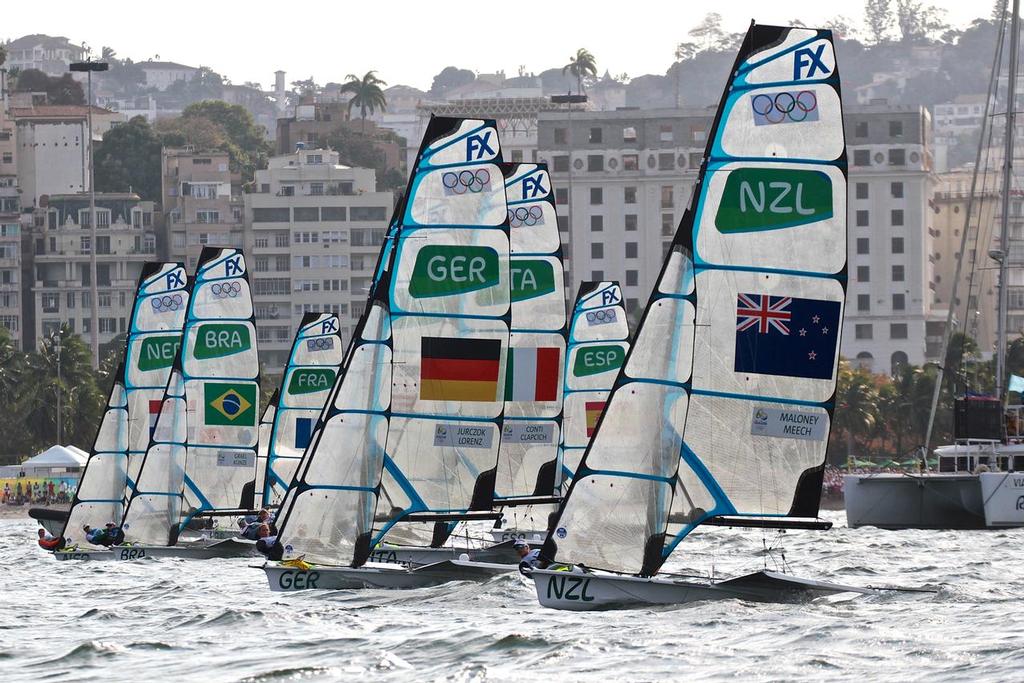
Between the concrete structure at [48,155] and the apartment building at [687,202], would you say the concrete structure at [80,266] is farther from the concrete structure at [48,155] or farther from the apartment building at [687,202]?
the apartment building at [687,202]

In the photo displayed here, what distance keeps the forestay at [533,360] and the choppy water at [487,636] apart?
604 centimetres

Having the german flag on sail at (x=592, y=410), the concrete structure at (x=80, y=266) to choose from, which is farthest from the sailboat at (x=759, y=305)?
the concrete structure at (x=80, y=266)

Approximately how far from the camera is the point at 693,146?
156000 mm

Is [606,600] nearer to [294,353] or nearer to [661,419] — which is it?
[661,419]

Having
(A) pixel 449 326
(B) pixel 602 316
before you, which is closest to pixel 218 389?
(B) pixel 602 316

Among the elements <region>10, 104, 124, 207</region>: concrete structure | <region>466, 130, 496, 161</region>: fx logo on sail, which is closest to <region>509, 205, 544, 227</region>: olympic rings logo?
<region>466, 130, 496, 161</region>: fx logo on sail

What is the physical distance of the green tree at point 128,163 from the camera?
593ft

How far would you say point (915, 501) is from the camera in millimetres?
64250

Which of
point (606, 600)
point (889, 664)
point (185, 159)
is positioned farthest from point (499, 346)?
point (185, 159)

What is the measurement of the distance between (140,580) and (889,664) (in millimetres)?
21292

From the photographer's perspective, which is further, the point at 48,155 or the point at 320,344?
the point at 48,155

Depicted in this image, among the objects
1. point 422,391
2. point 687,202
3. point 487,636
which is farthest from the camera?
point 687,202

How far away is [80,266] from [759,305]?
12657 centimetres

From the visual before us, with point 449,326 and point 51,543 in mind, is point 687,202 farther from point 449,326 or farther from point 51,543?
point 449,326
